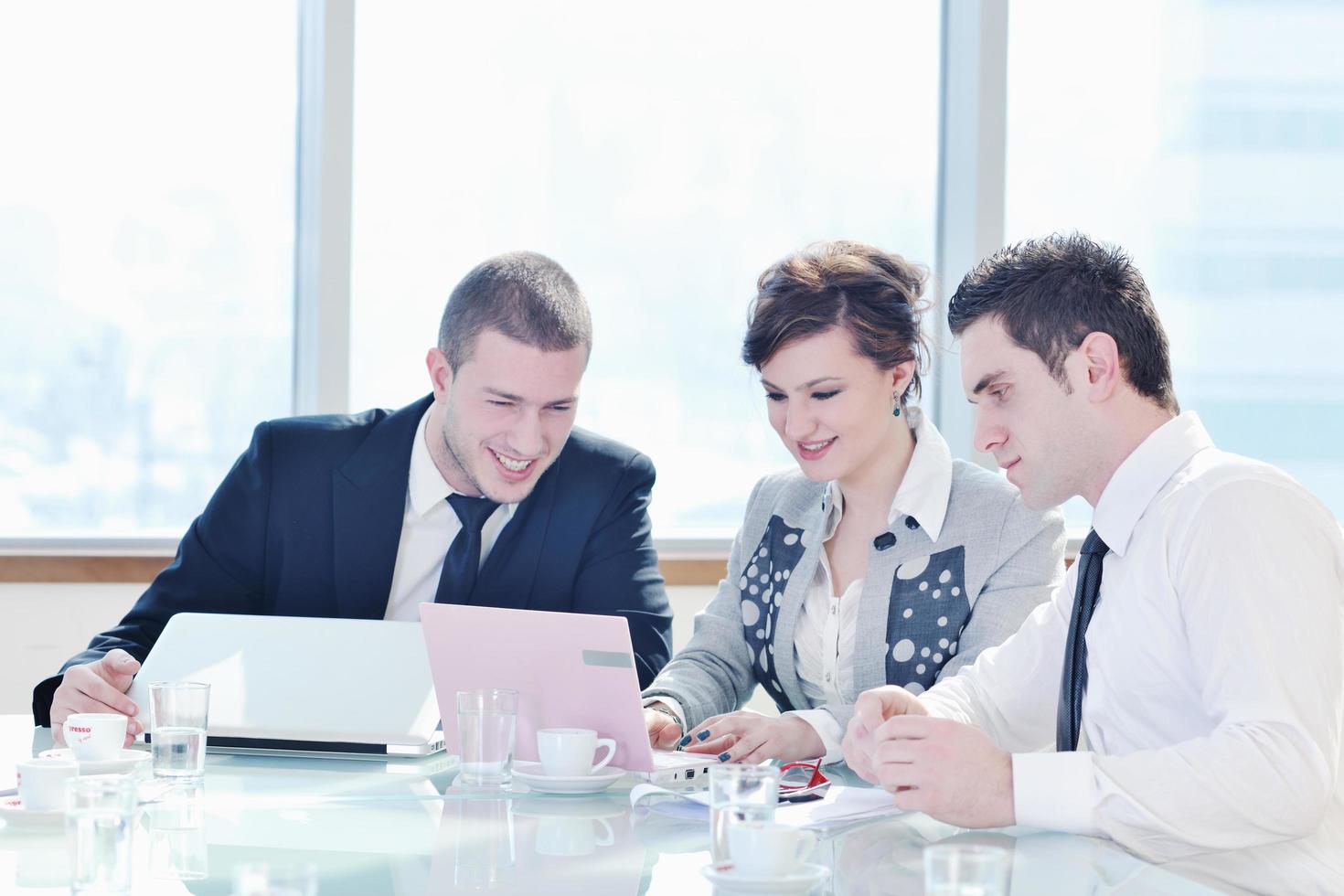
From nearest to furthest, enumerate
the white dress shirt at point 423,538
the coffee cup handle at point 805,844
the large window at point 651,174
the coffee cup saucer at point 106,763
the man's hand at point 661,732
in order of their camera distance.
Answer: the coffee cup handle at point 805,844 < the coffee cup saucer at point 106,763 < the man's hand at point 661,732 < the white dress shirt at point 423,538 < the large window at point 651,174

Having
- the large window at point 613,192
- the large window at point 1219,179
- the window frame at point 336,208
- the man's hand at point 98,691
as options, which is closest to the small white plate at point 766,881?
the man's hand at point 98,691

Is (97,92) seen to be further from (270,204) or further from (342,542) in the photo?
(342,542)

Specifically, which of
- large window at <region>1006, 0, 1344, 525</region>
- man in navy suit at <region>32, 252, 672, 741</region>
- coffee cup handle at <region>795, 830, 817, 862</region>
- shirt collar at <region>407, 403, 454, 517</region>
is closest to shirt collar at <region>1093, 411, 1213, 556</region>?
coffee cup handle at <region>795, 830, 817, 862</region>

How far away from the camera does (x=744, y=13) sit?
3.57 meters

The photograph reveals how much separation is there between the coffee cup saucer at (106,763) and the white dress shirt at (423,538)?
76 cm

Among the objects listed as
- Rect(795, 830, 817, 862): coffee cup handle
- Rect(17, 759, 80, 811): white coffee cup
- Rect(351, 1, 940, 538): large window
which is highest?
Rect(351, 1, 940, 538): large window

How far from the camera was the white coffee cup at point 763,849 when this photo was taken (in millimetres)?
1094

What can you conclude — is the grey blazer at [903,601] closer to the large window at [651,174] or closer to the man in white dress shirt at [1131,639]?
the man in white dress shirt at [1131,639]

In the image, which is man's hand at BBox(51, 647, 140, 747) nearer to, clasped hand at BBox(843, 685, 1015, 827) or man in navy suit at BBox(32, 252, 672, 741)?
man in navy suit at BBox(32, 252, 672, 741)

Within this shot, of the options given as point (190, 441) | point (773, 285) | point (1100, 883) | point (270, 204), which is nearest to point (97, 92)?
point (270, 204)

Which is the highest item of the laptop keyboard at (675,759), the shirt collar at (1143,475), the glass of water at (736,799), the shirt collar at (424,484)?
the shirt collar at (1143,475)

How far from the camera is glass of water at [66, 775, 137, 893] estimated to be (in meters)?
0.97

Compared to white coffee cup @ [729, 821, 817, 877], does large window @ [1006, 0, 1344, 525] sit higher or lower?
higher

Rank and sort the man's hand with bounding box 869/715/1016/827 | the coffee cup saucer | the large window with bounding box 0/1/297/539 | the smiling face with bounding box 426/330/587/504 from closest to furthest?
the man's hand with bounding box 869/715/1016/827 → the coffee cup saucer → the smiling face with bounding box 426/330/587/504 → the large window with bounding box 0/1/297/539
